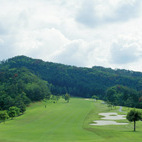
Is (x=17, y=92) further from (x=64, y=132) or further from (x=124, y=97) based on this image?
(x=124, y=97)

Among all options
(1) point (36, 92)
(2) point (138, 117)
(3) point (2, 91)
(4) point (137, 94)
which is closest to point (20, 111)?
(3) point (2, 91)

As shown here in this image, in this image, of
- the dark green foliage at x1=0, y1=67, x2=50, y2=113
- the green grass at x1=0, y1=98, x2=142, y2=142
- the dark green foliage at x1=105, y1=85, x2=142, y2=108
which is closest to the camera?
the green grass at x1=0, y1=98, x2=142, y2=142

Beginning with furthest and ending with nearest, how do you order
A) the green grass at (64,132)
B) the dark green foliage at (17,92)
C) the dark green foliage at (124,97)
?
the dark green foliage at (124,97) < the dark green foliage at (17,92) < the green grass at (64,132)

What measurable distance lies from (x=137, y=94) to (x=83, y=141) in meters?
130

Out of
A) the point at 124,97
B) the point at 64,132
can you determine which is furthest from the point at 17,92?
the point at 124,97

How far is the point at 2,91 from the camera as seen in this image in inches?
4619

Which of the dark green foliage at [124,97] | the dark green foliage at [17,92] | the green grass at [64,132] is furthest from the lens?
the dark green foliage at [124,97]

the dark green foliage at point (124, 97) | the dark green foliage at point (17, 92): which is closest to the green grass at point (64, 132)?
the dark green foliage at point (17, 92)

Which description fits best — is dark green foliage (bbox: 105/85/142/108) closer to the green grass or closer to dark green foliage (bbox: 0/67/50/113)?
dark green foliage (bbox: 0/67/50/113)

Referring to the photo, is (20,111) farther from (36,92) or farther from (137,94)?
(137,94)

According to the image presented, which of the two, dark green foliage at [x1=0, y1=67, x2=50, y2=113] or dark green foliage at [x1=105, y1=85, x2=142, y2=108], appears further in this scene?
dark green foliage at [x1=105, y1=85, x2=142, y2=108]

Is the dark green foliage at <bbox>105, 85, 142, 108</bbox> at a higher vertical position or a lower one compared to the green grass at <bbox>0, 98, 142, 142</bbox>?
higher

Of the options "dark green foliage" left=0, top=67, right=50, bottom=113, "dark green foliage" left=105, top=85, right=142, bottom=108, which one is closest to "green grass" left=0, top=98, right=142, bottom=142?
"dark green foliage" left=0, top=67, right=50, bottom=113

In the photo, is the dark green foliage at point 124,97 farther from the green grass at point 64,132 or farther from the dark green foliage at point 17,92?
the green grass at point 64,132
